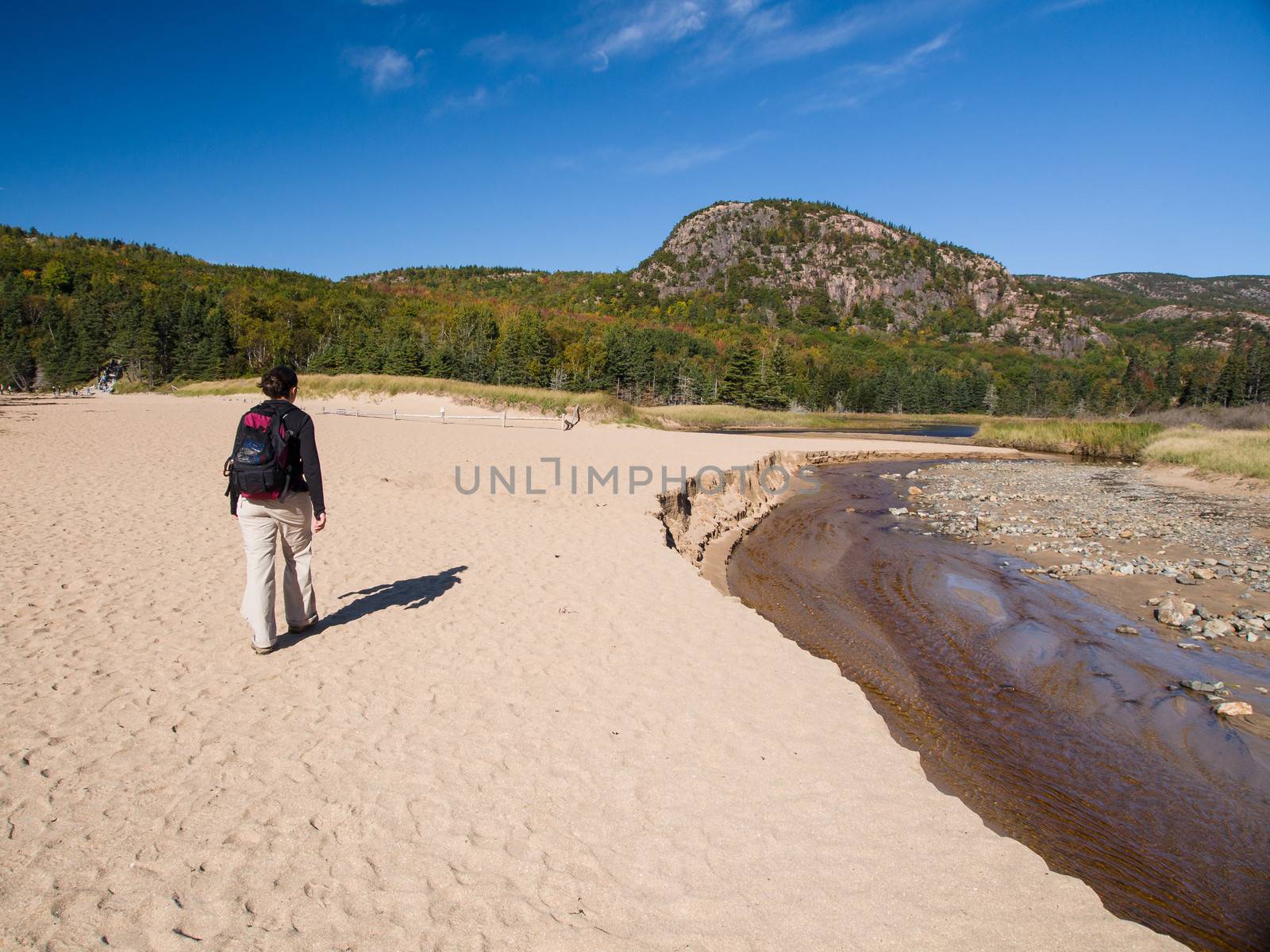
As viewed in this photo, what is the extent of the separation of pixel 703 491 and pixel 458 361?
53198 mm

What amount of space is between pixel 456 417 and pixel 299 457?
1051 inches

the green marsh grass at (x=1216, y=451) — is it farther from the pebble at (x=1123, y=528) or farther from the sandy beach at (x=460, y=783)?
the sandy beach at (x=460, y=783)

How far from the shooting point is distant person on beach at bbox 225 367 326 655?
441cm

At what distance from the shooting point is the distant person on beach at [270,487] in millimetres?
4406

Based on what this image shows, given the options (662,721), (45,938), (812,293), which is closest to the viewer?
(45,938)

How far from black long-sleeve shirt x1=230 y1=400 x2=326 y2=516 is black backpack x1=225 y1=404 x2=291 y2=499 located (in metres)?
0.03

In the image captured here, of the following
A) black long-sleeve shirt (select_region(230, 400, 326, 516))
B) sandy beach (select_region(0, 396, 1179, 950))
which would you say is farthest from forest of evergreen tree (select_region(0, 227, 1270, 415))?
black long-sleeve shirt (select_region(230, 400, 326, 516))

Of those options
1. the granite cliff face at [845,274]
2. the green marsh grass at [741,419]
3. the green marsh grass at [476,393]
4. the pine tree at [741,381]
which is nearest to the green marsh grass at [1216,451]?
the green marsh grass at [476,393]

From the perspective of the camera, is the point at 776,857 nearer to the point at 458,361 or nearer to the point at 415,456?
the point at 415,456

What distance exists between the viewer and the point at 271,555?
15.4 feet

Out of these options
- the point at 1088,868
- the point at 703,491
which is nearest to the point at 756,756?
the point at 1088,868

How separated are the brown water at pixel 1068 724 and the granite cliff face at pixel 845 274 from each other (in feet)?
507

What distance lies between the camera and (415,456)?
16109 millimetres

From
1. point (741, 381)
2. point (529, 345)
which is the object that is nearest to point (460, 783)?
point (741, 381)
